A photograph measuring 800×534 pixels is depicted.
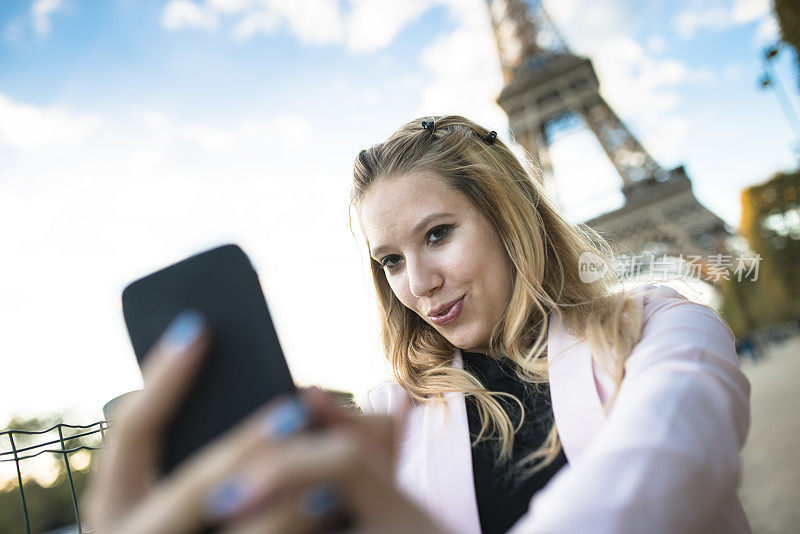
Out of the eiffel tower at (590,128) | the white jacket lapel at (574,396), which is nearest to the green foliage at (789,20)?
the eiffel tower at (590,128)

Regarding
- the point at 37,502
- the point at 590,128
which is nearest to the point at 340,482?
the point at 590,128

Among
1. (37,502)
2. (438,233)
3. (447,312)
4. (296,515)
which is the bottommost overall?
(296,515)

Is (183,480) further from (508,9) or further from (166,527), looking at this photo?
(508,9)

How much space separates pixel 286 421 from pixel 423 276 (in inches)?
46.4

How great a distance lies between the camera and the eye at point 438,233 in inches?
64.0

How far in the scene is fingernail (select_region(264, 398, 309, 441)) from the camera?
1.41 feet

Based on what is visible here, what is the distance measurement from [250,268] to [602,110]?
891 inches

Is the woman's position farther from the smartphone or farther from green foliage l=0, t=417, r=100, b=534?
green foliage l=0, t=417, r=100, b=534

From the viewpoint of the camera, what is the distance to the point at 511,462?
139cm

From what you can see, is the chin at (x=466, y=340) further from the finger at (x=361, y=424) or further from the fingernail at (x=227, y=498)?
the fingernail at (x=227, y=498)

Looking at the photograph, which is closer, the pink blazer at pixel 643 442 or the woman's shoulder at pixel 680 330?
the pink blazer at pixel 643 442

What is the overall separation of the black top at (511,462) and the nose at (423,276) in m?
0.35

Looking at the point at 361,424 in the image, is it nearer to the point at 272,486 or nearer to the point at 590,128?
the point at 272,486

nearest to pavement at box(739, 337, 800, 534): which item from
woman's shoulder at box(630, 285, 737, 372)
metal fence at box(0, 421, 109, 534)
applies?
woman's shoulder at box(630, 285, 737, 372)
